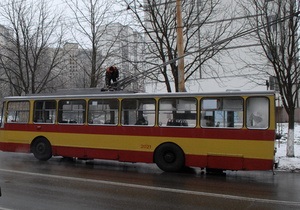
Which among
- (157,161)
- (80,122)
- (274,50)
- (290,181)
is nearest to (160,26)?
(274,50)

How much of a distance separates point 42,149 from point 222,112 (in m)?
7.46

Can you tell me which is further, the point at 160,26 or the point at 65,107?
the point at 160,26

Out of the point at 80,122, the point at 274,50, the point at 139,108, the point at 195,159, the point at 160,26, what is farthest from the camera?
the point at 160,26

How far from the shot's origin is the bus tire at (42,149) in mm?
14539

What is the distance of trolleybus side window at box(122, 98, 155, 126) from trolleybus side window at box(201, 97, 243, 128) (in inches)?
71.7

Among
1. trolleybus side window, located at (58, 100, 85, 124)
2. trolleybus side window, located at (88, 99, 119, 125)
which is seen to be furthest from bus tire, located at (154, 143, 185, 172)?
trolleybus side window, located at (58, 100, 85, 124)

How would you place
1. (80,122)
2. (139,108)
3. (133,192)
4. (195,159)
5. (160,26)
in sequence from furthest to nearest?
(160,26) < (80,122) < (139,108) < (195,159) < (133,192)

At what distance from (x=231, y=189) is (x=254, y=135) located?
2267 millimetres

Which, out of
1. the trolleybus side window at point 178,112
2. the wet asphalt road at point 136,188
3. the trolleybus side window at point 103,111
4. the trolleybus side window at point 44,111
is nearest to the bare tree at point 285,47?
the wet asphalt road at point 136,188

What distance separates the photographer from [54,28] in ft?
77.0

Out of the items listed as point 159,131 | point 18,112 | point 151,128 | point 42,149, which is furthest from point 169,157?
point 18,112

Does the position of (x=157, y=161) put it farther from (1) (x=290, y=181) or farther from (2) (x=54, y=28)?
(2) (x=54, y=28)

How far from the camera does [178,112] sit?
1208 centimetres

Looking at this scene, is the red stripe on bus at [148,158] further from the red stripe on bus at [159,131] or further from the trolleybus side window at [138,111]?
the trolleybus side window at [138,111]
